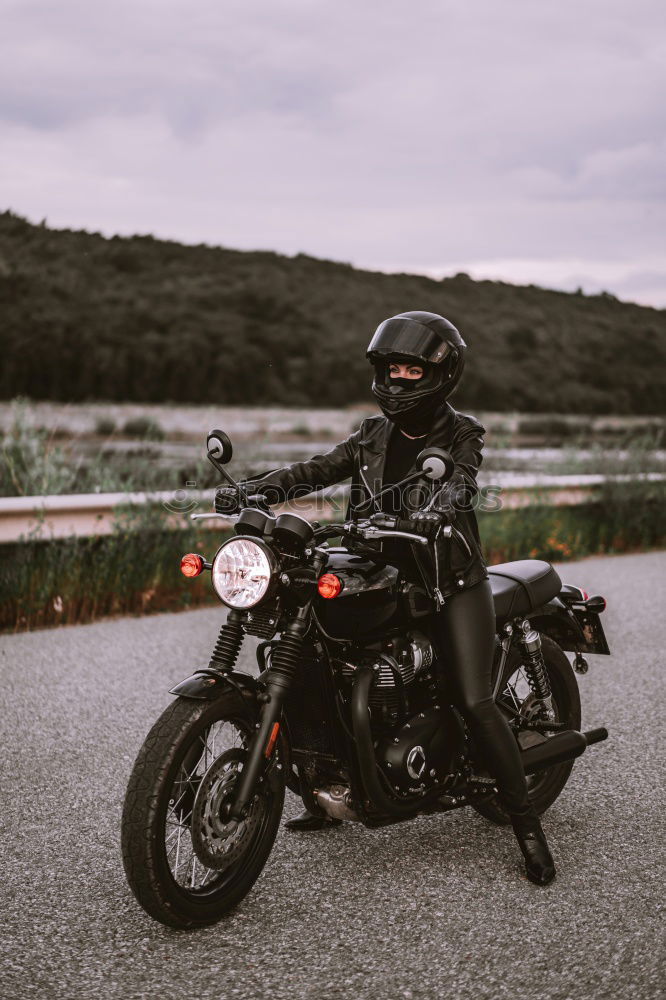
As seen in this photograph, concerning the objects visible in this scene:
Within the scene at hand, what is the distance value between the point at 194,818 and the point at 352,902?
70 cm

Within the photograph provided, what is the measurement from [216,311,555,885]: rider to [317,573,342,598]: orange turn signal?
44 cm

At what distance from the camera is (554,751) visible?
14.9 ft

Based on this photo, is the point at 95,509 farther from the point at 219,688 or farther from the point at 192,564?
the point at 219,688

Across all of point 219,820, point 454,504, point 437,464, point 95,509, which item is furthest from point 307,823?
point 95,509

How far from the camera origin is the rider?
13.6 feet

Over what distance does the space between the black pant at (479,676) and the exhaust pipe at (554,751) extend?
0.20 meters

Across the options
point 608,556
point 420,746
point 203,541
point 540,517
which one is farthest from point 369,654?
point 608,556

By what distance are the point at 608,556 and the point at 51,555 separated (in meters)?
7.19

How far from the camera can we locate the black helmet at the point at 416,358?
4.22 meters

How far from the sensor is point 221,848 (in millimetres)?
3863

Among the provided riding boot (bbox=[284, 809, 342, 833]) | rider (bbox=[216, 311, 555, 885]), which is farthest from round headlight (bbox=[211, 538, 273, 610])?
riding boot (bbox=[284, 809, 342, 833])

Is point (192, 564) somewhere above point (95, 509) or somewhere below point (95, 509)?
above

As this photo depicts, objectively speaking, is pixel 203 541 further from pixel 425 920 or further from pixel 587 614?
pixel 425 920

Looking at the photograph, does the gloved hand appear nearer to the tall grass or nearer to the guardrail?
the guardrail
